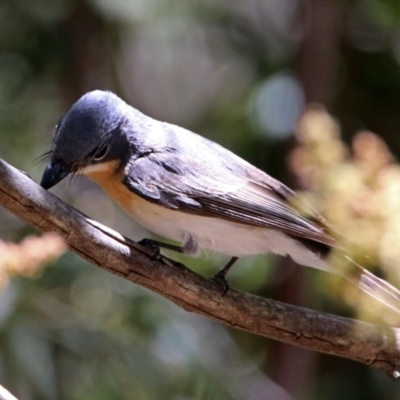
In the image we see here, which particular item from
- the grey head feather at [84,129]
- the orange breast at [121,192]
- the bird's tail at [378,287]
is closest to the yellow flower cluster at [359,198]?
the bird's tail at [378,287]

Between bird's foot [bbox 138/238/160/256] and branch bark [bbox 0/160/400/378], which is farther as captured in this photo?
bird's foot [bbox 138/238/160/256]

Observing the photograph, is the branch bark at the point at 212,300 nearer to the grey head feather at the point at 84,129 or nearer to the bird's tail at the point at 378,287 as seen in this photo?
the bird's tail at the point at 378,287

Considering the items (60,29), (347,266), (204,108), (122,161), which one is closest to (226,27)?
(204,108)

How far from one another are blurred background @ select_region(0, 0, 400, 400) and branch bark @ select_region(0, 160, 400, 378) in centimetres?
58

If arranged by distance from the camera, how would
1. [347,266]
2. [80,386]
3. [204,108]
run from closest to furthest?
1. [347,266]
2. [80,386]
3. [204,108]

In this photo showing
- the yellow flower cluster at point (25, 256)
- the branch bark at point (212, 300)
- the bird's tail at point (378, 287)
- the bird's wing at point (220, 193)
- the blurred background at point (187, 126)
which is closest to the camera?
the yellow flower cluster at point (25, 256)

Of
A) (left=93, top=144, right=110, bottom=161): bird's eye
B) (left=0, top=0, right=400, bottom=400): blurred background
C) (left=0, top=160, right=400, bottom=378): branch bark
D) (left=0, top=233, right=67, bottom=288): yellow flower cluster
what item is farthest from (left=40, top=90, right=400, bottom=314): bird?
(left=0, top=233, right=67, bottom=288): yellow flower cluster

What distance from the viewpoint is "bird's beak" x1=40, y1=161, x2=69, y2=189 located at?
2404 millimetres

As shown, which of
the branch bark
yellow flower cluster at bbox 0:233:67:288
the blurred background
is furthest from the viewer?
the blurred background

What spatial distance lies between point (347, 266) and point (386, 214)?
0.78ft

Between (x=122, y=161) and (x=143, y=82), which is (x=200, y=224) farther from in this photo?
(x=143, y=82)

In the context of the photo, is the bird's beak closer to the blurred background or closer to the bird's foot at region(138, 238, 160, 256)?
the bird's foot at region(138, 238, 160, 256)

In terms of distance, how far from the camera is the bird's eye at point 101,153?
252cm

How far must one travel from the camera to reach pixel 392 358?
2316mm
